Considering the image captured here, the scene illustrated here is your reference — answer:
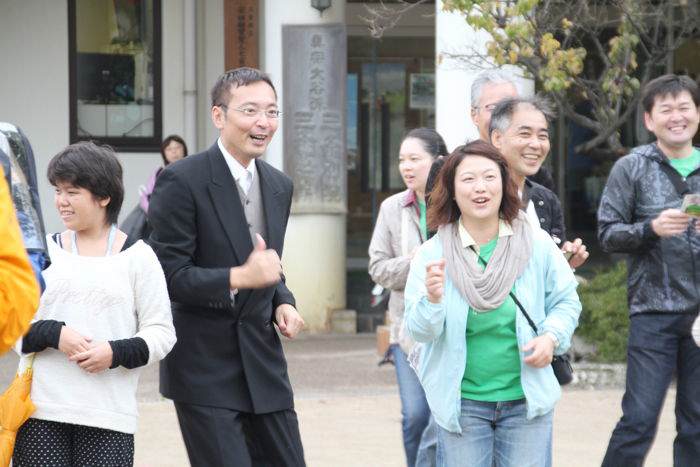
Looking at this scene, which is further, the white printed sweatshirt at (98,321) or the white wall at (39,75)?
the white wall at (39,75)

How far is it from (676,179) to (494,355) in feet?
5.98

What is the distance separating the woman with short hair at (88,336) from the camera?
485 centimetres

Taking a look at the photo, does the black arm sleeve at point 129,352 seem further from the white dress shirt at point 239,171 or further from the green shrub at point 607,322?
the green shrub at point 607,322

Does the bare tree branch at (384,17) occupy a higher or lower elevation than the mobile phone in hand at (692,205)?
higher

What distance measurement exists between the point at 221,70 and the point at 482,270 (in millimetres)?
10287

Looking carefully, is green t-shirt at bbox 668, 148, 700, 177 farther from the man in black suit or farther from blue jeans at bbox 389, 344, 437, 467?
the man in black suit

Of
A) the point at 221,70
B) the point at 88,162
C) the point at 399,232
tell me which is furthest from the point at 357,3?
the point at 88,162

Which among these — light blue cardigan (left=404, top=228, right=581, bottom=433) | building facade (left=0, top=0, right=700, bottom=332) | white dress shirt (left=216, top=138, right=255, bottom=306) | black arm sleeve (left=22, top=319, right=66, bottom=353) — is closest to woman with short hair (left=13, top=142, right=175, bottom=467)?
black arm sleeve (left=22, top=319, right=66, bottom=353)

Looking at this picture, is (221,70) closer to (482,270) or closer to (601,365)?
(601,365)

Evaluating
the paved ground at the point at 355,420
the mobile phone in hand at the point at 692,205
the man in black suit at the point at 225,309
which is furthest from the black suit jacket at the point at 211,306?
the paved ground at the point at 355,420

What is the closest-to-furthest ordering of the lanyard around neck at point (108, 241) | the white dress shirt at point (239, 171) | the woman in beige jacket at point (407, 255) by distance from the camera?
the lanyard around neck at point (108, 241) → the white dress shirt at point (239, 171) → the woman in beige jacket at point (407, 255)

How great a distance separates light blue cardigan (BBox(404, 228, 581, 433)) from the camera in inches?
192

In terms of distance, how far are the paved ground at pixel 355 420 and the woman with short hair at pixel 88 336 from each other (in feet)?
9.90

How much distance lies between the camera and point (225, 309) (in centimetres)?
509
